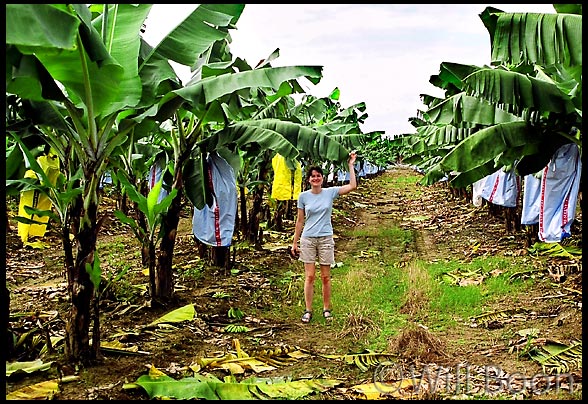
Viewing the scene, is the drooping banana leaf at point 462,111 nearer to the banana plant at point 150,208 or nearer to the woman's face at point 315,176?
the woman's face at point 315,176

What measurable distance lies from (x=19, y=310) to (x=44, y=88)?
3.56 meters

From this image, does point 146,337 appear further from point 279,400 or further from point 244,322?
point 279,400

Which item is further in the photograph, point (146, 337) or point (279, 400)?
point (146, 337)

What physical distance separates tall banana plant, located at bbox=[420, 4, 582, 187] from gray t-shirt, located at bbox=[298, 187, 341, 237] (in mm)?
1516

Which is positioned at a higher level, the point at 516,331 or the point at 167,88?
the point at 167,88

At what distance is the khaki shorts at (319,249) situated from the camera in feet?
21.6

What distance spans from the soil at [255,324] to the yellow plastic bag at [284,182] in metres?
1.14

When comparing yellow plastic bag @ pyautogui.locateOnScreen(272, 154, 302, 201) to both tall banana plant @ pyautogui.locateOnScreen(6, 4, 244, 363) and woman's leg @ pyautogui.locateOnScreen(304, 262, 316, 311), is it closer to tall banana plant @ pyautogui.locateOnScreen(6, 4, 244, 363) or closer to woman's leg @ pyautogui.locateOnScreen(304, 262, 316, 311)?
woman's leg @ pyautogui.locateOnScreen(304, 262, 316, 311)

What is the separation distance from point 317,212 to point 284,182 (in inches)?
185

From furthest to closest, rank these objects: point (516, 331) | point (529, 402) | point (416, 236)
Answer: point (416, 236) → point (516, 331) → point (529, 402)

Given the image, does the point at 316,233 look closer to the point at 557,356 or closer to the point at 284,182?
the point at 557,356

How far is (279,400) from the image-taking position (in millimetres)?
4035

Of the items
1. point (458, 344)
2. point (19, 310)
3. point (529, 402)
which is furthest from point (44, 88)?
point (458, 344)

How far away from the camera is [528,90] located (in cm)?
587
